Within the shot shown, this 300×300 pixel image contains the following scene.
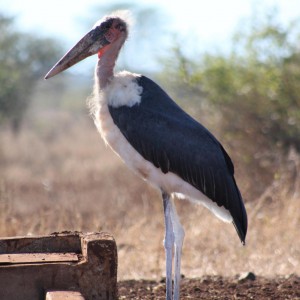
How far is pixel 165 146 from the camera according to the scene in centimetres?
525

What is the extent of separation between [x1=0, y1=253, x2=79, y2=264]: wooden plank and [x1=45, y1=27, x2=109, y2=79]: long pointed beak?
149cm

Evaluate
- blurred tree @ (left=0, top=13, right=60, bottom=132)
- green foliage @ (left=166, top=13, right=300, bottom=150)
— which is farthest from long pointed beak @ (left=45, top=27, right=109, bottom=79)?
blurred tree @ (left=0, top=13, right=60, bottom=132)

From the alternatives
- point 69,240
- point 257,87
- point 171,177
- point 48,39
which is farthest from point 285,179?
point 48,39

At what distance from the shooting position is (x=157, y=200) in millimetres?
9945

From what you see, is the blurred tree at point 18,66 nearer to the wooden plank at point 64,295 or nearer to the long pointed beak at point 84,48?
the long pointed beak at point 84,48

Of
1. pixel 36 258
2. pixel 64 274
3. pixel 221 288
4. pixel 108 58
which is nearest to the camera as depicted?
pixel 64 274

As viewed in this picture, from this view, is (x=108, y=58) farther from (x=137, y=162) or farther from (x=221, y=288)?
Result: (x=221, y=288)

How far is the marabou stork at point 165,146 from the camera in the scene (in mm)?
5219

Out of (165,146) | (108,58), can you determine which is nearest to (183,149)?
(165,146)

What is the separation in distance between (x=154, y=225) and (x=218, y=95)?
3300 millimetres

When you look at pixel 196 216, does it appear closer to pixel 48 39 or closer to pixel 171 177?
pixel 171 177

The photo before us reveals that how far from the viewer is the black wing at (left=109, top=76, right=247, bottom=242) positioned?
523 centimetres

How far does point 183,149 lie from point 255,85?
5.73 metres

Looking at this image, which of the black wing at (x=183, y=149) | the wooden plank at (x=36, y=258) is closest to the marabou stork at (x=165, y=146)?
the black wing at (x=183, y=149)
